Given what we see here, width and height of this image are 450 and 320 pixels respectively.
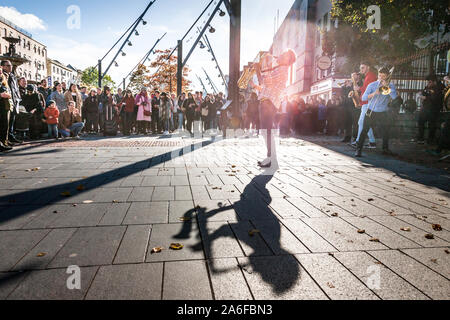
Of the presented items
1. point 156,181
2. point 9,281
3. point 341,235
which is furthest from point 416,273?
point 156,181

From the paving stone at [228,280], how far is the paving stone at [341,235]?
3.10ft

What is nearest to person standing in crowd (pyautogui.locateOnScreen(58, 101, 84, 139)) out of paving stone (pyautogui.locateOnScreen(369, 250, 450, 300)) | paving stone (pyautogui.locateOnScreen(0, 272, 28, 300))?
paving stone (pyautogui.locateOnScreen(0, 272, 28, 300))

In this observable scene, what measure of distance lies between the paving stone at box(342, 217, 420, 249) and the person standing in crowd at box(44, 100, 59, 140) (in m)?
10.9

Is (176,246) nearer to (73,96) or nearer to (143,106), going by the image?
(73,96)

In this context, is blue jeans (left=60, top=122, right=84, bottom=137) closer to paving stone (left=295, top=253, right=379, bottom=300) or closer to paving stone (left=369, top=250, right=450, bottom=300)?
paving stone (left=295, top=253, right=379, bottom=300)

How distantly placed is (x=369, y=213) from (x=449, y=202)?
1.40 metres

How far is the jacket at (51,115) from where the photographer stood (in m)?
11.2

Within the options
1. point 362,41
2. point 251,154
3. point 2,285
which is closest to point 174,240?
point 2,285

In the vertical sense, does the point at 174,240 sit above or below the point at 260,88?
below

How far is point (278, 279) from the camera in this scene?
2.07m

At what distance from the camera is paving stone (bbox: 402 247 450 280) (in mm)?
2283

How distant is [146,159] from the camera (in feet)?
23.8

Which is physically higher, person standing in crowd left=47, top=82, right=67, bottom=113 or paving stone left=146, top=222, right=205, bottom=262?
person standing in crowd left=47, top=82, right=67, bottom=113

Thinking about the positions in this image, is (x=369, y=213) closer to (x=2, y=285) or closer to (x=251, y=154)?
(x=2, y=285)
